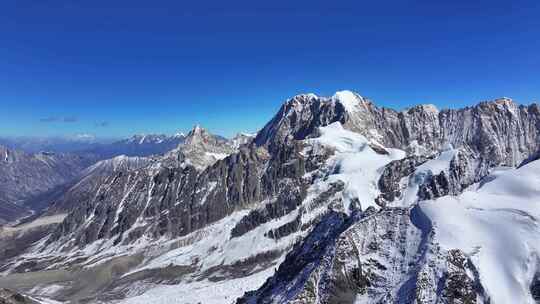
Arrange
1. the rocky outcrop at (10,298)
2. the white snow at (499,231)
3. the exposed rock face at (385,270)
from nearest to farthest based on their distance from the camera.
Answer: the exposed rock face at (385,270) < the white snow at (499,231) < the rocky outcrop at (10,298)

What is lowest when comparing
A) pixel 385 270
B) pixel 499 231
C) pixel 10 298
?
pixel 10 298

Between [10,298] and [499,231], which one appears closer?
[499,231]

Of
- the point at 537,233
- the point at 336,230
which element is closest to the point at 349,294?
the point at 336,230

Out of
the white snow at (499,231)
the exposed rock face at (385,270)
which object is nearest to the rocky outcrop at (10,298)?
the exposed rock face at (385,270)

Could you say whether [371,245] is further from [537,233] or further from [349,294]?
[537,233]

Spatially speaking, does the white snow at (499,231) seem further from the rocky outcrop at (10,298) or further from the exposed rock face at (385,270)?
the rocky outcrop at (10,298)

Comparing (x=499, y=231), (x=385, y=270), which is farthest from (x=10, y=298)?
(x=499, y=231)

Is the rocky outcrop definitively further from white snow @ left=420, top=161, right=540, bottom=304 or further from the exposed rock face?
white snow @ left=420, top=161, right=540, bottom=304

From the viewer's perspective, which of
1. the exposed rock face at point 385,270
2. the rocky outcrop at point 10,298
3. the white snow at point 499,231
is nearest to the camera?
the exposed rock face at point 385,270

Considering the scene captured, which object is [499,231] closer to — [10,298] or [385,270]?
[385,270]
